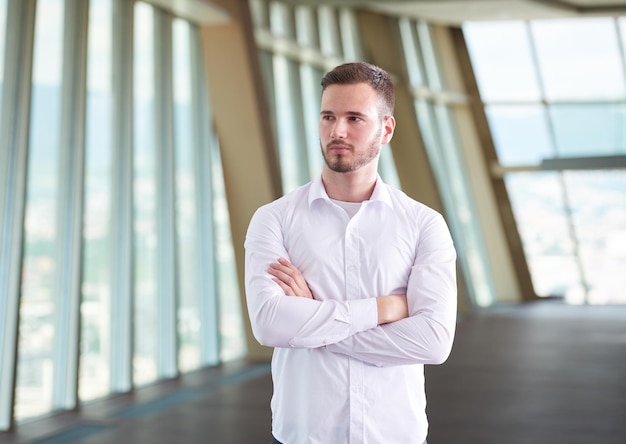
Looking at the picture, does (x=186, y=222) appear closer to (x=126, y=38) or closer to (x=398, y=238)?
(x=126, y=38)

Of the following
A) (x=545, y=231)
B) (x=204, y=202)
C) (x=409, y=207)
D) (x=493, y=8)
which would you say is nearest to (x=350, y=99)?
(x=409, y=207)

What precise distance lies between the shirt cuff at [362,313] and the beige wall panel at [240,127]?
23.9 feet

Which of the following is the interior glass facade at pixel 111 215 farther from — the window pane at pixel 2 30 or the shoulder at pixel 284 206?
the shoulder at pixel 284 206

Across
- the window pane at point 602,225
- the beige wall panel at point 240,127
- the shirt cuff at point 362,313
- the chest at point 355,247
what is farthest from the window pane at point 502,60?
the shirt cuff at point 362,313

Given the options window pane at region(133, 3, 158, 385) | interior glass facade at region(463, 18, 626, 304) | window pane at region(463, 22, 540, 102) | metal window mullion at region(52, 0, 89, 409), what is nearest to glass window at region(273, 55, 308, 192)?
window pane at region(133, 3, 158, 385)

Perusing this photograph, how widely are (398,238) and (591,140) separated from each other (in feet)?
62.6

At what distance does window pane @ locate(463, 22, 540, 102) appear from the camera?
19422mm

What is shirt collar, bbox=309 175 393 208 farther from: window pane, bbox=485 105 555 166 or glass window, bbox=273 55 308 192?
window pane, bbox=485 105 555 166

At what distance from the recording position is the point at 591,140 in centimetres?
1973

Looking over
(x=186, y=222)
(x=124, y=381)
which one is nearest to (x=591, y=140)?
(x=186, y=222)

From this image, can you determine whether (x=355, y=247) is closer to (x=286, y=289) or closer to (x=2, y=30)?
(x=286, y=289)

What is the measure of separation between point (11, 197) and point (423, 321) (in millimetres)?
4887

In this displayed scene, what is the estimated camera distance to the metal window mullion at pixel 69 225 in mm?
6840

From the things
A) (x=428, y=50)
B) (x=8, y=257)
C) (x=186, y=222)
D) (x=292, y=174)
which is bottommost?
(x=8, y=257)
